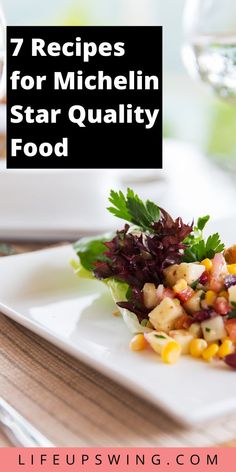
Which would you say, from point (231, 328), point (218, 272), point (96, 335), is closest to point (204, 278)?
point (218, 272)

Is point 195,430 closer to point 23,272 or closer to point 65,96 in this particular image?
point 23,272

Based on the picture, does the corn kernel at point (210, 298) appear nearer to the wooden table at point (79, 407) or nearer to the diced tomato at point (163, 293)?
the diced tomato at point (163, 293)

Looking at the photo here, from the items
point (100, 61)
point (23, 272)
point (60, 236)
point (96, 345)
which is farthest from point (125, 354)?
point (100, 61)

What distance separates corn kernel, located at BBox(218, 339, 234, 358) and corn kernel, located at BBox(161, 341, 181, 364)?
0.09 m

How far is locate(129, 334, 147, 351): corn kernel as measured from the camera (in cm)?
173

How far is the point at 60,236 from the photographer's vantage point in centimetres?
278

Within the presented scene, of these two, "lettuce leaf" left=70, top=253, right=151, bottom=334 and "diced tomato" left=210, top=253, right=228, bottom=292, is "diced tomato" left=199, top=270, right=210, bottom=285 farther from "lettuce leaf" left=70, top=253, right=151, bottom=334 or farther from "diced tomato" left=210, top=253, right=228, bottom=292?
"lettuce leaf" left=70, top=253, right=151, bottom=334

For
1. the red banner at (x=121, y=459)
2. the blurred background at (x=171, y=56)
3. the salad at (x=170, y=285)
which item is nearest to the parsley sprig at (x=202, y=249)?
the salad at (x=170, y=285)

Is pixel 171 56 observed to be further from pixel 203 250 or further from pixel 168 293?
pixel 168 293

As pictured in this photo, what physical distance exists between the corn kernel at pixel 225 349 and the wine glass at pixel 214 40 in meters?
1.13

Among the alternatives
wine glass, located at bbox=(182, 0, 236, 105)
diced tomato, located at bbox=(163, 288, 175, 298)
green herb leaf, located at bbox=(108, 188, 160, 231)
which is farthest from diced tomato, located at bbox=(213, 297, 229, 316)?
wine glass, located at bbox=(182, 0, 236, 105)

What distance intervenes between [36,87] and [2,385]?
60.0 inches

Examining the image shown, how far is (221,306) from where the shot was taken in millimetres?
1743

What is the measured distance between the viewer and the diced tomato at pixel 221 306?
5.70 feet
